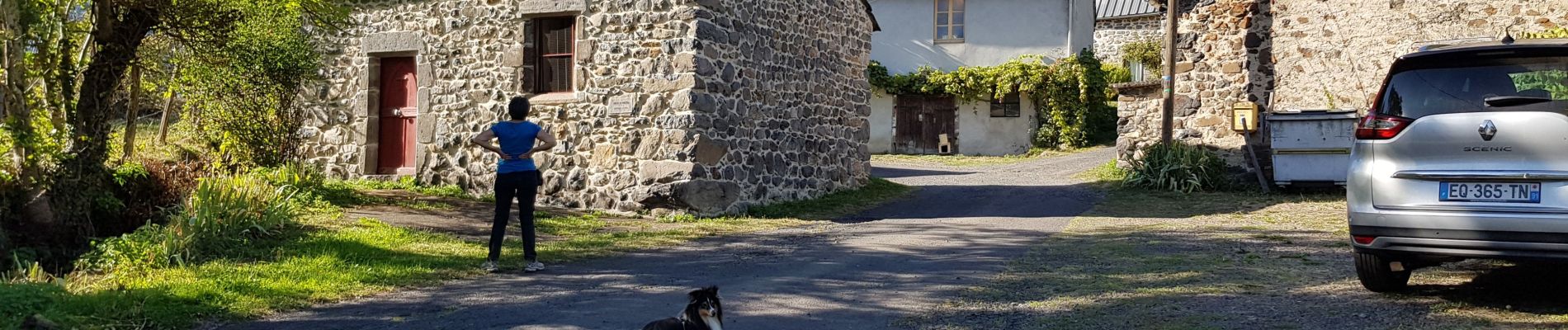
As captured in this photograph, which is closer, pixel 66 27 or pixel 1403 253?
pixel 1403 253

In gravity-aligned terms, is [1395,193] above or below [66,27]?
below

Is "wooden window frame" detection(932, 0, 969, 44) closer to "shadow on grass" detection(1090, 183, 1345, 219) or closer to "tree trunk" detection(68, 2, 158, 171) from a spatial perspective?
"shadow on grass" detection(1090, 183, 1345, 219)

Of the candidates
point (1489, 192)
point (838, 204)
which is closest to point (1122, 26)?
point (838, 204)

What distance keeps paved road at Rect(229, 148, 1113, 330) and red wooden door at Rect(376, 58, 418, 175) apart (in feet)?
17.6

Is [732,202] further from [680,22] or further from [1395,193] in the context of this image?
[1395,193]

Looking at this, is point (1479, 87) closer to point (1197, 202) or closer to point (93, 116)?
point (1197, 202)

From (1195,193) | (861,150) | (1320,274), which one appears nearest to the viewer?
(1320,274)

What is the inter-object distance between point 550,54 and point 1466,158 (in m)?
9.15

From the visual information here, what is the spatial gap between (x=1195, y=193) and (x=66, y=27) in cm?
1204

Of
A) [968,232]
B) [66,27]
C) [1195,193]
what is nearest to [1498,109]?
→ [968,232]

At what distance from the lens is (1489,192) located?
16.5ft

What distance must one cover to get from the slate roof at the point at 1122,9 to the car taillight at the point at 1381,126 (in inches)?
1031

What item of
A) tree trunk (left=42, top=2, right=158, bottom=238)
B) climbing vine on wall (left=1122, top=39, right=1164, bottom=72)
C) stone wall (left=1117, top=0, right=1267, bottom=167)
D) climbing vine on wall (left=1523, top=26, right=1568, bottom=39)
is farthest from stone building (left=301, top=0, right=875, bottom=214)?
climbing vine on wall (left=1122, top=39, right=1164, bottom=72)

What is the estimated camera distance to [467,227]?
9867 millimetres
